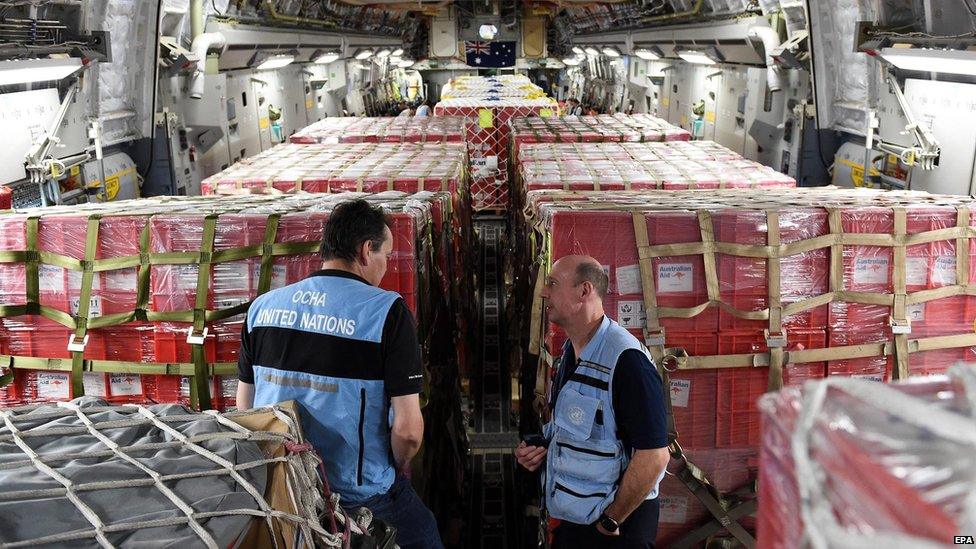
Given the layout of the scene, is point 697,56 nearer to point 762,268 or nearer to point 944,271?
point 944,271

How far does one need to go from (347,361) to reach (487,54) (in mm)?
26922

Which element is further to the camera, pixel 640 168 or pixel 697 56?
pixel 697 56

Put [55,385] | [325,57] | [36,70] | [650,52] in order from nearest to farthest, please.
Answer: [55,385]
[36,70]
[650,52]
[325,57]

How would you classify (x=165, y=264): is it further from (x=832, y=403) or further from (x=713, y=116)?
(x=713, y=116)

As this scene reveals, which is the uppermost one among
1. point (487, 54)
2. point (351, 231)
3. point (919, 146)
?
point (487, 54)

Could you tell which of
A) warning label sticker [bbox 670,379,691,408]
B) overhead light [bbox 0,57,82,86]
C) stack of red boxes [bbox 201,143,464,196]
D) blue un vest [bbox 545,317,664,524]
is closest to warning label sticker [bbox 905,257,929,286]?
warning label sticker [bbox 670,379,691,408]

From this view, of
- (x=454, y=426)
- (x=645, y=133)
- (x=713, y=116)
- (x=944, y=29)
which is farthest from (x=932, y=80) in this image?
(x=713, y=116)

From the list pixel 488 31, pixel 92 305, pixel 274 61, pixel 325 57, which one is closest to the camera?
pixel 92 305

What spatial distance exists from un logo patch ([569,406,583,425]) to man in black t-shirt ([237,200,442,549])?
620 millimetres

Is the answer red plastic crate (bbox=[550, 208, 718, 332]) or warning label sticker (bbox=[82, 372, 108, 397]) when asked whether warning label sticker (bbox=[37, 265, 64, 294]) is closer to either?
warning label sticker (bbox=[82, 372, 108, 397])

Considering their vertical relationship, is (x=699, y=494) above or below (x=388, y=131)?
below

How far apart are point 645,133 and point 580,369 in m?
7.89

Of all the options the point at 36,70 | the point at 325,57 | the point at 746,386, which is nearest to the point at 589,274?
the point at 746,386

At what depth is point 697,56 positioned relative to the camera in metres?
14.1
